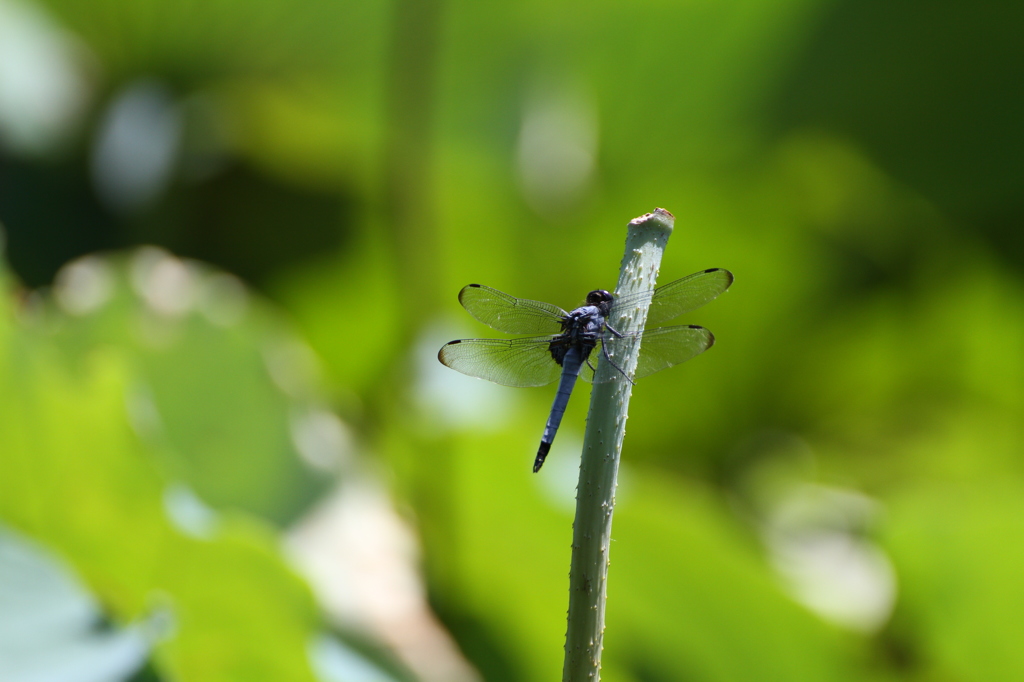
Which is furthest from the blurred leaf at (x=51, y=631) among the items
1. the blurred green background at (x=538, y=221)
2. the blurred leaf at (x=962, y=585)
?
the blurred leaf at (x=962, y=585)

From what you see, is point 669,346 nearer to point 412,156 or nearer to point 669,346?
point 669,346

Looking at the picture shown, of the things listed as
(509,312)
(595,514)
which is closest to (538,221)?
(509,312)

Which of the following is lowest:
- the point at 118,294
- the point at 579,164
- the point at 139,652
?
the point at 139,652

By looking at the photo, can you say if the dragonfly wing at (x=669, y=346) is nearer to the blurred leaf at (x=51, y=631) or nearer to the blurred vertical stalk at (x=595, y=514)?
the blurred vertical stalk at (x=595, y=514)

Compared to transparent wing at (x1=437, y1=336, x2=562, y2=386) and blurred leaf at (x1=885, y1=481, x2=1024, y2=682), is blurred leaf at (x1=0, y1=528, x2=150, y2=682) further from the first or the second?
blurred leaf at (x1=885, y1=481, x2=1024, y2=682)

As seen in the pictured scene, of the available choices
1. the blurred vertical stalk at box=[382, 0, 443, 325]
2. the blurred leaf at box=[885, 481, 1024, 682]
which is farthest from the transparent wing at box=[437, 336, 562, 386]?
the blurred vertical stalk at box=[382, 0, 443, 325]

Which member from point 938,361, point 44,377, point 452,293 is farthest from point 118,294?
point 938,361

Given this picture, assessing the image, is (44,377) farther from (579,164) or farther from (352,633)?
(579,164)
